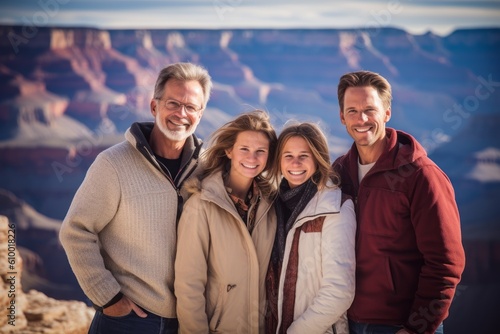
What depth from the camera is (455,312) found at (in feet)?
86.9

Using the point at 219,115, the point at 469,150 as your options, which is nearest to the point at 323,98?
the point at 219,115

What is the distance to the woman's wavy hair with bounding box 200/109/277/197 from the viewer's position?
9.29 feet

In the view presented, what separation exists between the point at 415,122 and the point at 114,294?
135 ft

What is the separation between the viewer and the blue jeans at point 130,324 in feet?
8.41

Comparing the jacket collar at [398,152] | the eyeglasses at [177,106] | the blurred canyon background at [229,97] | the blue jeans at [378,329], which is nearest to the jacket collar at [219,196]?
the eyeglasses at [177,106]

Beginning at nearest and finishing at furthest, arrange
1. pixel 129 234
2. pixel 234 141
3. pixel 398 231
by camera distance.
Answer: pixel 398 231
pixel 129 234
pixel 234 141

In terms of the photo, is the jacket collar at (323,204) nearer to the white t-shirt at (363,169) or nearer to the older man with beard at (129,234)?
the white t-shirt at (363,169)

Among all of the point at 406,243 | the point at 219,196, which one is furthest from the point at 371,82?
the point at 219,196

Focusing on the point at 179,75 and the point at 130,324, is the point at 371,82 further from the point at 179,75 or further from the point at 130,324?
the point at 130,324

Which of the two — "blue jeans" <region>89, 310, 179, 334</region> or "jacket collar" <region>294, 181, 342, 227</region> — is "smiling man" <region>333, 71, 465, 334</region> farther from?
"blue jeans" <region>89, 310, 179, 334</region>

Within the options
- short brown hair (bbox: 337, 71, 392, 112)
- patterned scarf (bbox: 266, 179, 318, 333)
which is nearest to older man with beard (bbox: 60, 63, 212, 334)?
patterned scarf (bbox: 266, 179, 318, 333)

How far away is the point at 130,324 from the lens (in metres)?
2.56

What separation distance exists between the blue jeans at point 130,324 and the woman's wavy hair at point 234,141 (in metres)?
0.74

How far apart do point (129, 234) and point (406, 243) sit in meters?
1.30
